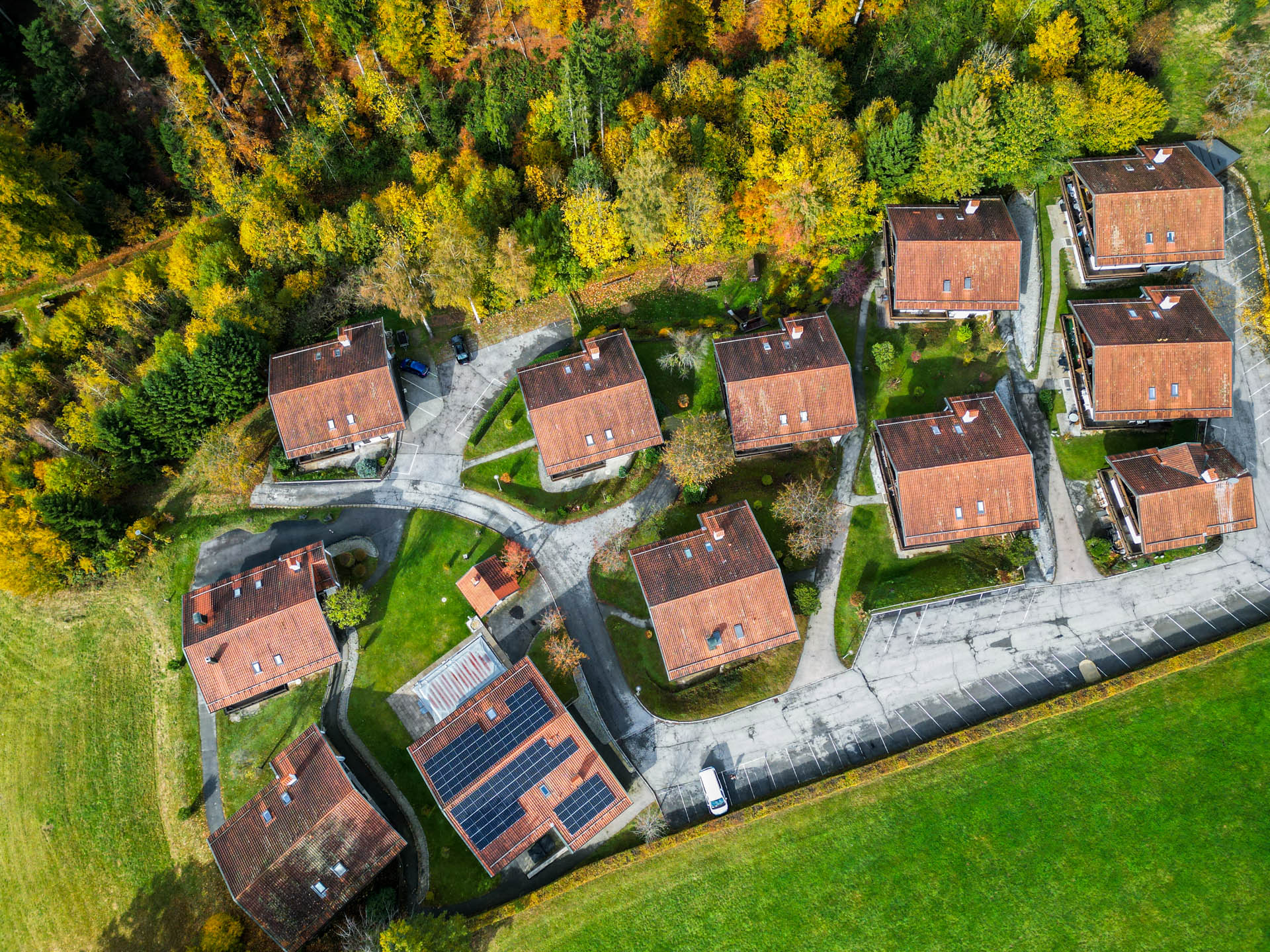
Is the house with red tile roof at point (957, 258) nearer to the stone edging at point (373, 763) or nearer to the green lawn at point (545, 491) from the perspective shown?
the green lawn at point (545, 491)

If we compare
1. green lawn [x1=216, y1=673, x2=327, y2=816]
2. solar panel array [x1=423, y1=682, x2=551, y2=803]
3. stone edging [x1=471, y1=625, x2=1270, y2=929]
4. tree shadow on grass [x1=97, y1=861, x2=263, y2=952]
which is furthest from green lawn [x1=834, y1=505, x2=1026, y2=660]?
tree shadow on grass [x1=97, y1=861, x2=263, y2=952]

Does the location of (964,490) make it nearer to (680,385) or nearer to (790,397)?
(790,397)

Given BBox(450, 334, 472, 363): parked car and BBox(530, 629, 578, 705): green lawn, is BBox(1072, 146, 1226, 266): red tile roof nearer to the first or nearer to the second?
BBox(450, 334, 472, 363): parked car

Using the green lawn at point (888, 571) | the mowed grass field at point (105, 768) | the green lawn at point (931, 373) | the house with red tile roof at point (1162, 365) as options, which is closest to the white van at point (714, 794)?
the green lawn at point (888, 571)

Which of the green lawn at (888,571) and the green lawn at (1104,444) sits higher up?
the green lawn at (1104,444)

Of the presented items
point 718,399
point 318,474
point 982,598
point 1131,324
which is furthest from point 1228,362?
point 318,474

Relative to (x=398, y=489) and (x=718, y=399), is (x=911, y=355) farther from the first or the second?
(x=398, y=489)

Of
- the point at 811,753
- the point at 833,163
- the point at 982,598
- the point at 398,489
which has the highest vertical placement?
the point at 833,163
